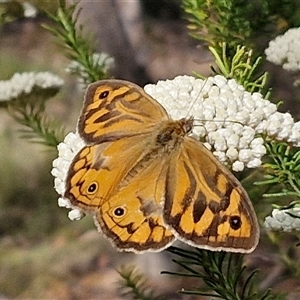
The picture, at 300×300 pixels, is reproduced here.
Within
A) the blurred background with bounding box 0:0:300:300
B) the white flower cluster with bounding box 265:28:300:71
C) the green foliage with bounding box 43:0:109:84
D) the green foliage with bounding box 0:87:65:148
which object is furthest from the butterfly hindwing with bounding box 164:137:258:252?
the blurred background with bounding box 0:0:300:300

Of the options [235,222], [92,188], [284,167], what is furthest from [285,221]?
[92,188]

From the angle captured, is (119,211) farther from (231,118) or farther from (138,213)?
(231,118)

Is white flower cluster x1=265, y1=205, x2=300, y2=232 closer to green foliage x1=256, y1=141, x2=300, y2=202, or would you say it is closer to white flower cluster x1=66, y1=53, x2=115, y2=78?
green foliage x1=256, y1=141, x2=300, y2=202

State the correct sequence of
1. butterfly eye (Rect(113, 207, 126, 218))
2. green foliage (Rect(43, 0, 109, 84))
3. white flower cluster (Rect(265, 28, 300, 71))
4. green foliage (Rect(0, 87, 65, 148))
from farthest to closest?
green foliage (Rect(0, 87, 65, 148))
green foliage (Rect(43, 0, 109, 84))
white flower cluster (Rect(265, 28, 300, 71))
butterfly eye (Rect(113, 207, 126, 218))

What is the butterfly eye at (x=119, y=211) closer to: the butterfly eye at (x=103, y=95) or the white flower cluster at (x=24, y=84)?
the butterfly eye at (x=103, y=95)

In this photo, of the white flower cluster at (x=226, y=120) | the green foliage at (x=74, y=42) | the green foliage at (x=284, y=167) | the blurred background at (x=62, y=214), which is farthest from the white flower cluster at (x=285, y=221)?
the blurred background at (x=62, y=214)

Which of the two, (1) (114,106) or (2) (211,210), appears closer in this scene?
(2) (211,210)
